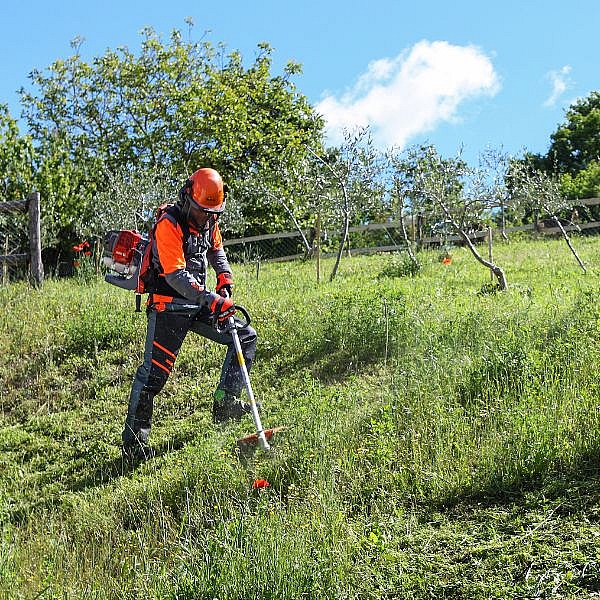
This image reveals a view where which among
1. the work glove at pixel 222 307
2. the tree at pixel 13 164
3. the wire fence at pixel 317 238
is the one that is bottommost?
the work glove at pixel 222 307

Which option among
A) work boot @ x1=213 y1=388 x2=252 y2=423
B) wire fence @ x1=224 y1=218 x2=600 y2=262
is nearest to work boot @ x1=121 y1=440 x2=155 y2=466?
work boot @ x1=213 y1=388 x2=252 y2=423

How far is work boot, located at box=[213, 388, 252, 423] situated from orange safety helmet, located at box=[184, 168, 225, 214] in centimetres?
153

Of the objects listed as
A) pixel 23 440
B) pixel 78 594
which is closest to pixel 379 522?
pixel 78 594

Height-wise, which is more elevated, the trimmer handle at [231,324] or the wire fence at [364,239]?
the wire fence at [364,239]

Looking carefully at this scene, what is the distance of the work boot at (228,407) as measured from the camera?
679cm

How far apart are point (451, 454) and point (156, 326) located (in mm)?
2719

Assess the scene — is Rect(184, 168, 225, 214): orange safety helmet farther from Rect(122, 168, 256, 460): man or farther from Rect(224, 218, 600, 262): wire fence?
Rect(224, 218, 600, 262): wire fence

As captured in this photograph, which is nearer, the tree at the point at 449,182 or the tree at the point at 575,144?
the tree at the point at 449,182

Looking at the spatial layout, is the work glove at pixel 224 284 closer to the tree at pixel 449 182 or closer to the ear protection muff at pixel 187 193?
the ear protection muff at pixel 187 193

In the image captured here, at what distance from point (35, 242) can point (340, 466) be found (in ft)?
29.3

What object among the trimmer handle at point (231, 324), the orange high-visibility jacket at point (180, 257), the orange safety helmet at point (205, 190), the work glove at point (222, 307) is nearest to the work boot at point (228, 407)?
the trimmer handle at point (231, 324)

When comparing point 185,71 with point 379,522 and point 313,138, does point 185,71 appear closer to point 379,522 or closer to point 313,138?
point 313,138

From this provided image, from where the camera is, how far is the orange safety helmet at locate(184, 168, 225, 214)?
21.4ft

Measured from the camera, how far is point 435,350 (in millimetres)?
7184
